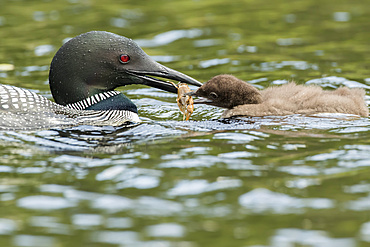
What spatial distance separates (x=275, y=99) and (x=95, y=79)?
1.80 meters

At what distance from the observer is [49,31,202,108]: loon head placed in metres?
6.07

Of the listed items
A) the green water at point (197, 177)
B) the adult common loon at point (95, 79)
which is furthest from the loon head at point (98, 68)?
the green water at point (197, 177)

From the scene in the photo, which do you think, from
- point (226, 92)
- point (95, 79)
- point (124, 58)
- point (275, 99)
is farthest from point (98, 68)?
point (275, 99)

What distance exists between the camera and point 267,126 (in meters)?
5.64

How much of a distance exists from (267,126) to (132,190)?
6.36 ft

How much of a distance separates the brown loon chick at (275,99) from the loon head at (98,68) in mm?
227

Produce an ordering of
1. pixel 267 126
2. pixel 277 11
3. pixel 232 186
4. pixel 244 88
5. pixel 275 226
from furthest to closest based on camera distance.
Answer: pixel 277 11
pixel 244 88
pixel 267 126
pixel 232 186
pixel 275 226

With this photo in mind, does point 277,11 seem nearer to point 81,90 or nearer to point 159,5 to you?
point 159,5

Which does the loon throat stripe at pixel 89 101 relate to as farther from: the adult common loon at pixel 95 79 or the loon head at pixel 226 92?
the loon head at pixel 226 92

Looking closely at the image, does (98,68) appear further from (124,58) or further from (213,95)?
(213,95)

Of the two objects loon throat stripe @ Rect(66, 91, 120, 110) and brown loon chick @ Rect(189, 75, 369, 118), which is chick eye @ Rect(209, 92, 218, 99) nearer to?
brown loon chick @ Rect(189, 75, 369, 118)

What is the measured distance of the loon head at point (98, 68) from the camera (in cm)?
607

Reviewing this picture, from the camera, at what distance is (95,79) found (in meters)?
6.21

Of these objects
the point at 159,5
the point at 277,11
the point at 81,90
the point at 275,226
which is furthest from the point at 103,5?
the point at 275,226
